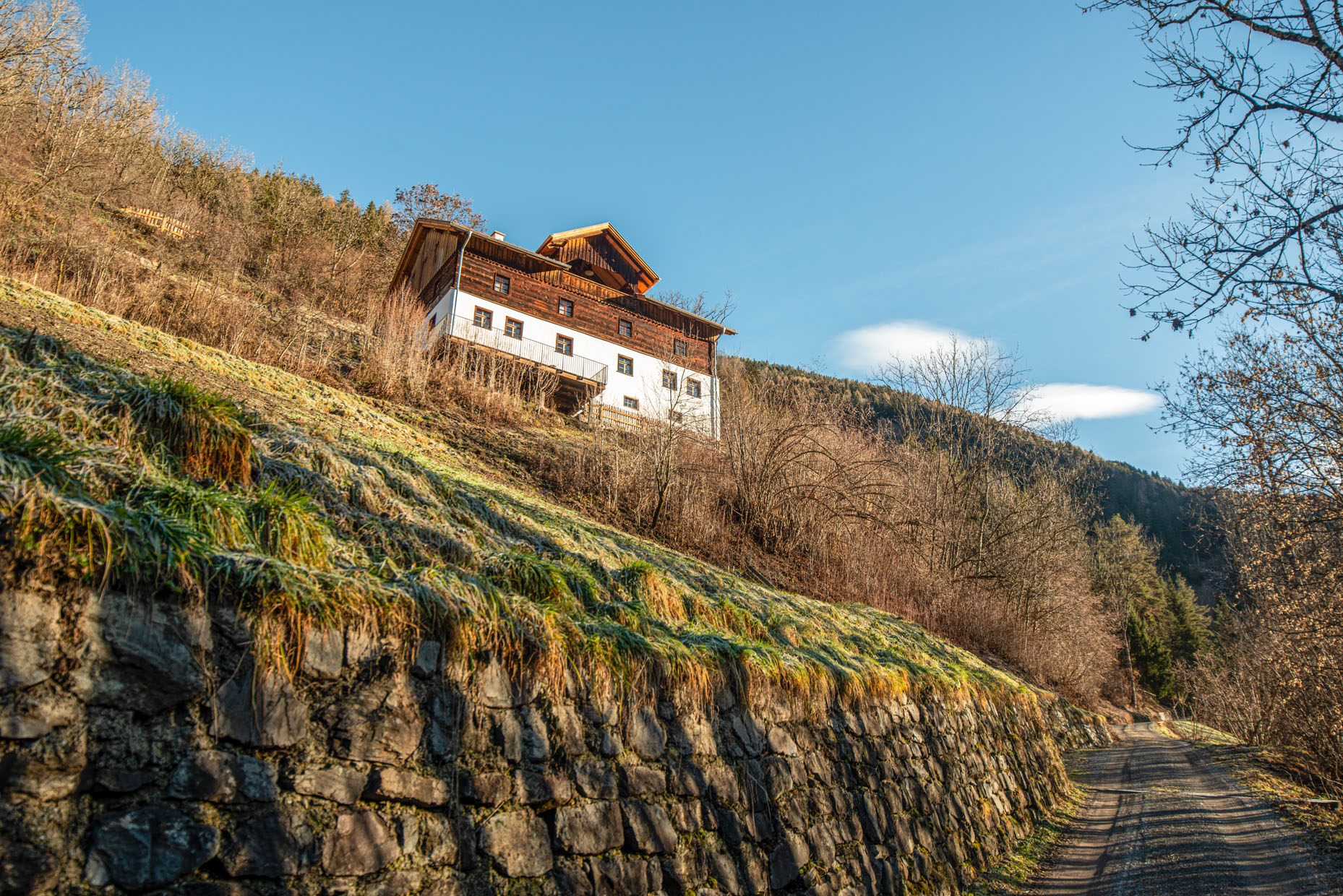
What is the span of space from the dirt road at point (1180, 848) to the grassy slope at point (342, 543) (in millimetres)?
2440

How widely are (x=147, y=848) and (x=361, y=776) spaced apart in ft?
2.58

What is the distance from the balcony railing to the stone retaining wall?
22.3 metres

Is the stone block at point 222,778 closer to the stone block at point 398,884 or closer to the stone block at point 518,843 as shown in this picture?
the stone block at point 398,884

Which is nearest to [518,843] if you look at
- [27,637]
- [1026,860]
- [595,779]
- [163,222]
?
[595,779]

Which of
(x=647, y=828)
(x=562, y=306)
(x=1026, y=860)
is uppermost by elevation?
(x=562, y=306)

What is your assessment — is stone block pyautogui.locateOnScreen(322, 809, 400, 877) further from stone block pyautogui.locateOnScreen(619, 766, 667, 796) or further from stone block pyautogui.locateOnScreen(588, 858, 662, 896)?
stone block pyautogui.locateOnScreen(619, 766, 667, 796)

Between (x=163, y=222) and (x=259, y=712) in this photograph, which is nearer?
(x=259, y=712)

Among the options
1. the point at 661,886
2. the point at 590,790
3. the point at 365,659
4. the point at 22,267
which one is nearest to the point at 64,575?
the point at 365,659

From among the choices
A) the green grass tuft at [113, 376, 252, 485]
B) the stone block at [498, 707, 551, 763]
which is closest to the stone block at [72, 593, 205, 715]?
the stone block at [498, 707, 551, 763]

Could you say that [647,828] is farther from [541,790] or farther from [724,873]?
[541,790]

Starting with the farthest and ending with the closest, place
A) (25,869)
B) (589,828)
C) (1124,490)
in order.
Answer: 1. (1124,490)
2. (589,828)
3. (25,869)

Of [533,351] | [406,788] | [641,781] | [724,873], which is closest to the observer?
[406,788]

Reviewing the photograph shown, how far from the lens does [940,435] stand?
23.7 m

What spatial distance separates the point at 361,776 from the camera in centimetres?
292
